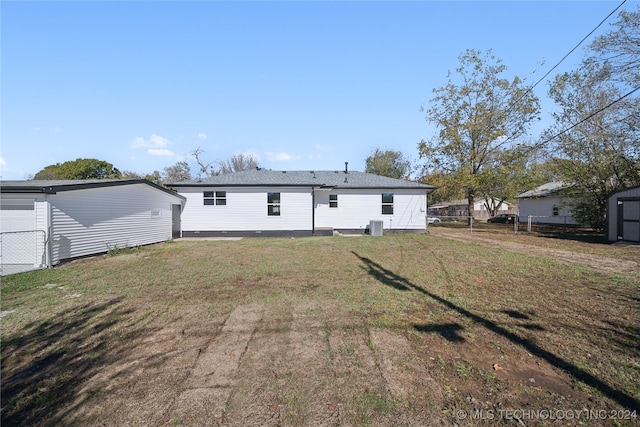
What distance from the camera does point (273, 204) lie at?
16.5 m

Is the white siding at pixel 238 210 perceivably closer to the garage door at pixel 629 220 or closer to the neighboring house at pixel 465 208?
the garage door at pixel 629 220

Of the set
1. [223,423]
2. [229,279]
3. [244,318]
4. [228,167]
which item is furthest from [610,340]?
[228,167]

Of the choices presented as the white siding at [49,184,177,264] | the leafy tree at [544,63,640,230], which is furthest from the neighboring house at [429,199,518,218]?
the white siding at [49,184,177,264]

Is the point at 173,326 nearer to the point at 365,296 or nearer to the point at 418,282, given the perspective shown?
the point at 365,296

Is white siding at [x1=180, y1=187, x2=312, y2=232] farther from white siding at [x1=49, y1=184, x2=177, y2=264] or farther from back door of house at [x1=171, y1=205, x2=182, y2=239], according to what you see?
white siding at [x1=49, y1=184, x2=177, y2=264]

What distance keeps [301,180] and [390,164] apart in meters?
34.4

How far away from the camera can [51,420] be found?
2.36m

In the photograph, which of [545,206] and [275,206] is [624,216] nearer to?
[275,206]

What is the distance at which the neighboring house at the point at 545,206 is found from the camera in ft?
83.9

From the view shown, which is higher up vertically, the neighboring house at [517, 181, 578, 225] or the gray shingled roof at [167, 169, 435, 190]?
the gray shingled roof at [167, 169, 435, 190]

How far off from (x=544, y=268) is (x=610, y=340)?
4951mm

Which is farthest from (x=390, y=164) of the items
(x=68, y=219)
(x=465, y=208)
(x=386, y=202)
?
(x=68, y=219)

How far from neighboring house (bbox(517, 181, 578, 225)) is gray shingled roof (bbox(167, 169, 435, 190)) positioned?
16636mm

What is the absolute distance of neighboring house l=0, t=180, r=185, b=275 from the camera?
27.3ft
